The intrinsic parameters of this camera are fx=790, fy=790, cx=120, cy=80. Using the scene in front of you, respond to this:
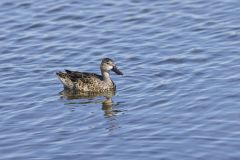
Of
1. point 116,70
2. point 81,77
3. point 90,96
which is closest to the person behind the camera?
point 90,96

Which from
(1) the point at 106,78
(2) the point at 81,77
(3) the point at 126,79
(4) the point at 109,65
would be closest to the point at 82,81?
(2) the point at 81,77

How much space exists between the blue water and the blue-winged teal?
401 millimetres

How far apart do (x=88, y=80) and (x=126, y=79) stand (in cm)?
107

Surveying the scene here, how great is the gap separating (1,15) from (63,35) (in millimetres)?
3551

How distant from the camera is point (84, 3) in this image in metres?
28.9

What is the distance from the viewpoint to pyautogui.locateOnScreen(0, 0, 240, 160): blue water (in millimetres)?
16672

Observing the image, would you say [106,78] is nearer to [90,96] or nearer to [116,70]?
[116,70]

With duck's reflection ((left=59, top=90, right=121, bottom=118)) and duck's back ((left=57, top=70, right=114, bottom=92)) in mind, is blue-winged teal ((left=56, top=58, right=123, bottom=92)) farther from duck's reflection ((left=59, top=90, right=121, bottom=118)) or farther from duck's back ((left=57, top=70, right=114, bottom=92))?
duck's reflection ((left=59, top=90, right=121, bottom=118))

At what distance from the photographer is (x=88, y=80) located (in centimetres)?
2141

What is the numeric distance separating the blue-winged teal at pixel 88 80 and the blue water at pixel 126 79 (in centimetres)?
40

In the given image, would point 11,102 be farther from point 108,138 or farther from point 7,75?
point 108,138

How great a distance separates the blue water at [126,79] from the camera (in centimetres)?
1667

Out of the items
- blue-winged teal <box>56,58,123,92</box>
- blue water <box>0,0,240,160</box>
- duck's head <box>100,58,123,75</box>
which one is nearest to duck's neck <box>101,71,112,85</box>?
blue-winged teal <box>56,58,123,92</box>

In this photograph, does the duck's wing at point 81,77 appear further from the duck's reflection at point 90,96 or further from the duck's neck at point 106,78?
the duck's reflection at point 90,96
